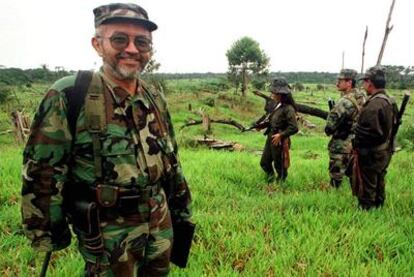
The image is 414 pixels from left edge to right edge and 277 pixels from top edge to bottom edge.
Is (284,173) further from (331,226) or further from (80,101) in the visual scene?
(80,101)

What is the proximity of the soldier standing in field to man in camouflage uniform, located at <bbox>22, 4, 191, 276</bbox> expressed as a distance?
14.5ft

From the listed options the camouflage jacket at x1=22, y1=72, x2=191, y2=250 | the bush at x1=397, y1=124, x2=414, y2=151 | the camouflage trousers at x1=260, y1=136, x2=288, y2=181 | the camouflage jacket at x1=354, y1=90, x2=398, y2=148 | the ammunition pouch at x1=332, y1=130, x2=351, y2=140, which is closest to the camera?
the camouflage jacket at x1=22, y1=72, x2=191, y2=250

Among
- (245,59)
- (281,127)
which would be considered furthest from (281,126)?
(245,59)

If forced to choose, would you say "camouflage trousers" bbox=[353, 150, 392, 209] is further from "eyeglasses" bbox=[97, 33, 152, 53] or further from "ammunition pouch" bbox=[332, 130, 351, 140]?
"eyeglasses" bbox=[97, 33, 152, 53]

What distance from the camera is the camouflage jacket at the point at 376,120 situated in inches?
182

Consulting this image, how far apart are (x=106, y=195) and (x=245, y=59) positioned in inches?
1493

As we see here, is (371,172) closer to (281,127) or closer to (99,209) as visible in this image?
(281,127)

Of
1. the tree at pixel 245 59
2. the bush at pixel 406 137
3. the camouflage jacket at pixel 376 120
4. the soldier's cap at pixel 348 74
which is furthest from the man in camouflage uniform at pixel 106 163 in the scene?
the tree at pixel 245 59

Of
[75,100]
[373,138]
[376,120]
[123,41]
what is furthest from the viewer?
[373,138]

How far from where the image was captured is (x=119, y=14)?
195cm

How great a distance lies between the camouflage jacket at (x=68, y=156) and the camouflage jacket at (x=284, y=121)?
4.52m

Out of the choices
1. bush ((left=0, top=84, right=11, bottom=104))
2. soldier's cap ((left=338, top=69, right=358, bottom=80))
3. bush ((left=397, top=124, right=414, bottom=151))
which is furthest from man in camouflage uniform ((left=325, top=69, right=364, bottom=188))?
bush ((left=0, top=84, right=11, bottom=104))

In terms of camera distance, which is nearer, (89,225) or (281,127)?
(89,225)

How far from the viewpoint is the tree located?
38.1 metres
